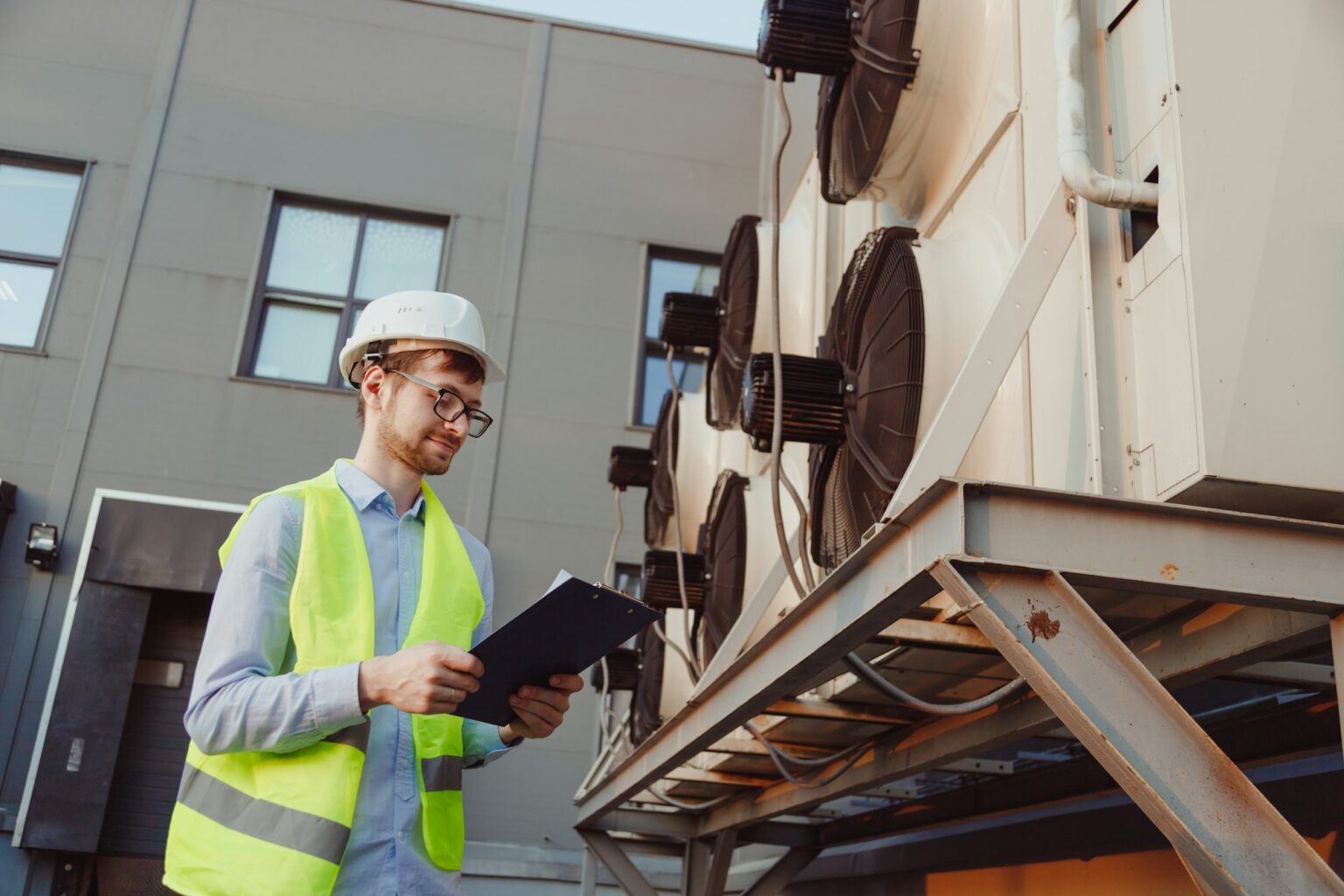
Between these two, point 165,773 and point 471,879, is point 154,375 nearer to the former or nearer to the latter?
point 165,773

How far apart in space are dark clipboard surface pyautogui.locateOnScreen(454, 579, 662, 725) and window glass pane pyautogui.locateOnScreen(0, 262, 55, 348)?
8.91 metres

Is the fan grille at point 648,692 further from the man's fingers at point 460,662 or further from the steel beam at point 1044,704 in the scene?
the man's fingers at point 460,662

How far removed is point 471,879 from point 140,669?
2794 mm

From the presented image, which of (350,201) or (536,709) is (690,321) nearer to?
(536,709)

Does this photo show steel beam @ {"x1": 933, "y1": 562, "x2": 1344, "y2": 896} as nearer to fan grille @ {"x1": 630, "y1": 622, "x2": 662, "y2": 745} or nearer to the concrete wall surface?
fan grille @ {"x1": 630, "y1": 622, "x2": 662, "y2": 745}

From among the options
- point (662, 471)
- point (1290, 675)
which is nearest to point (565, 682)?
point (1290, 675)

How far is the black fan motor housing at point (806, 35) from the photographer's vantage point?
335 cm

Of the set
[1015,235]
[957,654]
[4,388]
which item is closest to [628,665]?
[957,654]

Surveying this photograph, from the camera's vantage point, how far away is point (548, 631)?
196cm

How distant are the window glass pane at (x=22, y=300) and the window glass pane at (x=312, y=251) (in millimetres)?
1702

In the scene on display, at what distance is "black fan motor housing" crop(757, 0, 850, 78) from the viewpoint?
335 centimetres

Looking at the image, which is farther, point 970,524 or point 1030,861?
point 1030,861

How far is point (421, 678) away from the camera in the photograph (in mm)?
1813

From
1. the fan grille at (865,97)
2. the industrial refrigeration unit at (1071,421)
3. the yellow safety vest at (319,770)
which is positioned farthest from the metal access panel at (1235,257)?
the yellow safety vest at (319,770)
